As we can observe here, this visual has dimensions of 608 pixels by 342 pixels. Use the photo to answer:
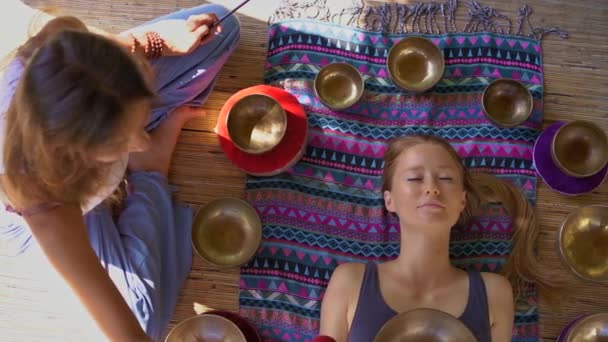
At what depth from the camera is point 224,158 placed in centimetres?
196

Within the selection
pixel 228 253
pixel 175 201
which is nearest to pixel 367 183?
pixel 228 253

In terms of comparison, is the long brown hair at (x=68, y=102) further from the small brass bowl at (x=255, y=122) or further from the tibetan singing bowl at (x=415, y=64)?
the tibetan singing bowl at (x=415, y=64)

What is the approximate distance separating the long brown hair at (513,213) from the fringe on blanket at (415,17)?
0.46 meters

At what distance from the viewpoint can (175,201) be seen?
192 centimetres

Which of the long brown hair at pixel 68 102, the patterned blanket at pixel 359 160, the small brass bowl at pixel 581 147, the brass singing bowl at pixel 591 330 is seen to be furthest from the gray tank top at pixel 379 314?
the long brown hair at pixel 68 102

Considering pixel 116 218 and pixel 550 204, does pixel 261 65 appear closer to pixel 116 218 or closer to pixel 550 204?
pixel 116 218

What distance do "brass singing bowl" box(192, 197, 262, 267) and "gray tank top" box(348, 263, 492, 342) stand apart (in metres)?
0.40

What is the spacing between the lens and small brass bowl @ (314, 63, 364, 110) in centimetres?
194

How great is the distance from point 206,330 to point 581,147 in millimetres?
1362

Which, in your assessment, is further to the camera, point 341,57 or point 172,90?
point 341,57

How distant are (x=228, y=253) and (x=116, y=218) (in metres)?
0.37

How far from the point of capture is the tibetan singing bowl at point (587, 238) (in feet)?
6.01

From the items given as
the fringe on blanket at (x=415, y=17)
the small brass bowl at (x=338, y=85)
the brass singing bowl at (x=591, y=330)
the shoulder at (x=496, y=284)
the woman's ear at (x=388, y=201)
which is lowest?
the brass singing bowl at (x=591, y=330)

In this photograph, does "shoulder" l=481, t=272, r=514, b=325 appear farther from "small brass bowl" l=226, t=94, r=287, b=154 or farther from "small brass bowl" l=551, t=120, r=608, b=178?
"small brass bowl" l=226, t=94, r=287, b=154
